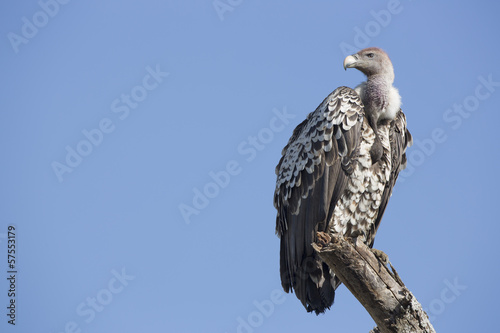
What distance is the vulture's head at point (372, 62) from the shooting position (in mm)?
9242

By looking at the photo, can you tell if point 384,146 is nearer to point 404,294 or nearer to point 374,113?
point 374,113

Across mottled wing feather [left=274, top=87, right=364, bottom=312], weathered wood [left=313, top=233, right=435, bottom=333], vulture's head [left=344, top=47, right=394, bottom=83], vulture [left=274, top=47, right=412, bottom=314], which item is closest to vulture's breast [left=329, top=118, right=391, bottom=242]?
vulture [left=274, top=47, right=412, bottom=314]

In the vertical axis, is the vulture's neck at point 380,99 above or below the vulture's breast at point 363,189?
above

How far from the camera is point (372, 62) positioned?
927 cm

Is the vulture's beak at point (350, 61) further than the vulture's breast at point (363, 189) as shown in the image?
Yes

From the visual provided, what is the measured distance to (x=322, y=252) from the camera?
A: 22.8ft

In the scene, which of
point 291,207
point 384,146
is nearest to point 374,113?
point 384,146

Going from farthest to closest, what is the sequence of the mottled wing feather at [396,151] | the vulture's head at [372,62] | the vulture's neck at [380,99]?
the vulture's head at [372,62], the mottled wing feather at [396,151], the vulture's neck at [380,99]

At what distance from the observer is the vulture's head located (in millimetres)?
9242

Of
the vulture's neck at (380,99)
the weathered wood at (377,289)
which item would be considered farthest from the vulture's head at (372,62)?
the weathered wood at (377,289)

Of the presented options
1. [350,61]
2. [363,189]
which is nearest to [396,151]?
[363,189]

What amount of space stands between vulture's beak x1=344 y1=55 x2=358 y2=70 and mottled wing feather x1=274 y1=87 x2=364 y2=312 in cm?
41

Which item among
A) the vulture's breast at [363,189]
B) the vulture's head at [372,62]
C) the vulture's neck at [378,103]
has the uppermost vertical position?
the vulture's head at [372,62]

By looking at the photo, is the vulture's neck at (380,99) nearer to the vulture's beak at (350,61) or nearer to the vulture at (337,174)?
the vulture at (337,174)
